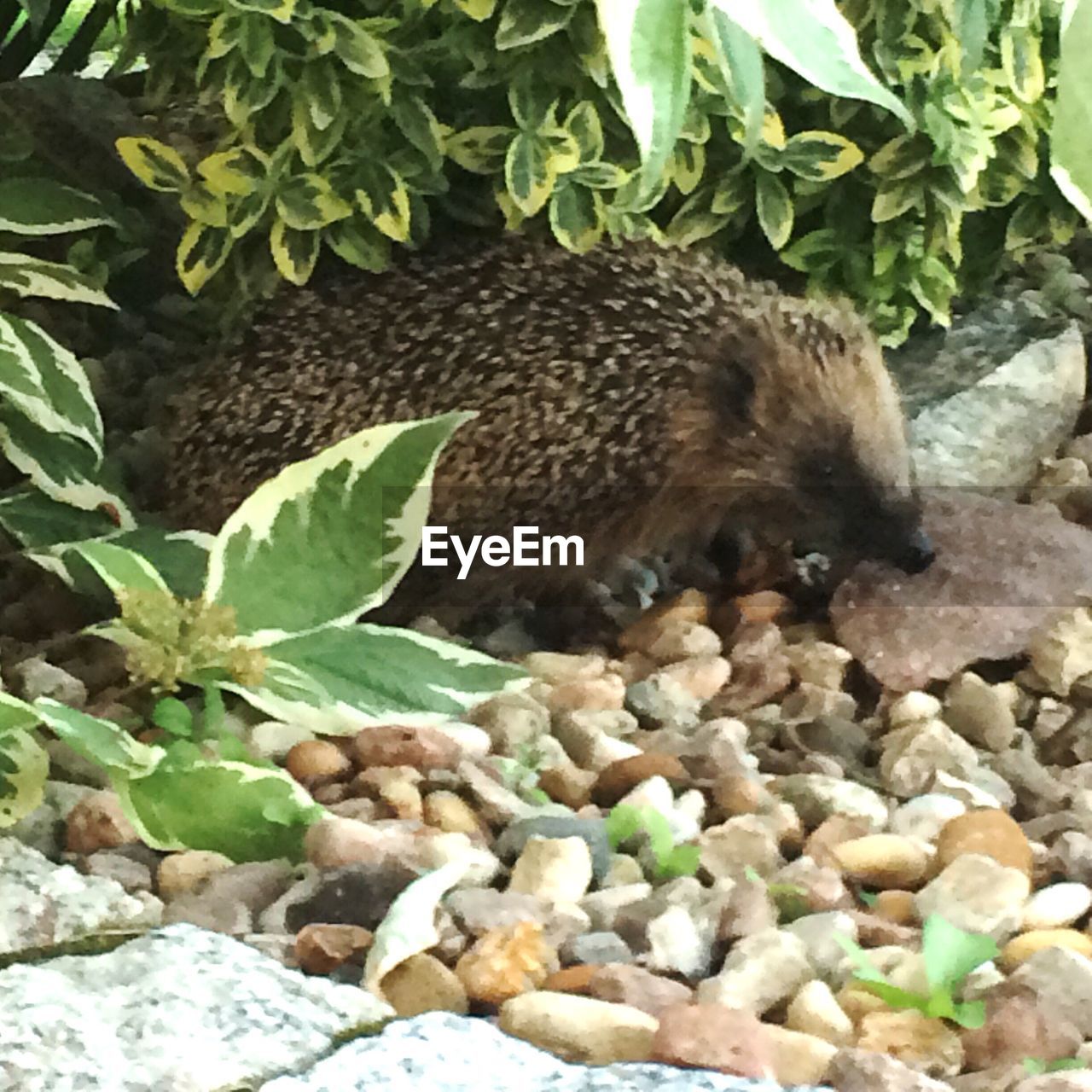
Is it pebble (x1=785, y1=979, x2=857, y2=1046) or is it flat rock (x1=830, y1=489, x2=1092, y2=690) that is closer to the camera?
pebble (x1=785, y1=979, x2=857, y2=1046)

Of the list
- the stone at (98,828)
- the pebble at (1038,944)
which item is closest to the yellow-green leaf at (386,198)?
the stone at (98,828)

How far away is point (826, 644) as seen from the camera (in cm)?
136

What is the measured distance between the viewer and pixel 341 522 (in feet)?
3.88

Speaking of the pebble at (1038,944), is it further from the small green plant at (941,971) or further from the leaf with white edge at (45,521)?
the leaf with white edge at (45,521)

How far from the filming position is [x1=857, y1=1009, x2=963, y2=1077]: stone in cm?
76

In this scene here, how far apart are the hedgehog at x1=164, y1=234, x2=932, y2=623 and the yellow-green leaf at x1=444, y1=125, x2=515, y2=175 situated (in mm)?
80

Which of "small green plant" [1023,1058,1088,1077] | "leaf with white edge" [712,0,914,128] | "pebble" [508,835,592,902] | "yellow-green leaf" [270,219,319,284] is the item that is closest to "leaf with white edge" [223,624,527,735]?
"pebble" [508,835,592,902]

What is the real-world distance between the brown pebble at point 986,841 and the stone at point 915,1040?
0.68 feet

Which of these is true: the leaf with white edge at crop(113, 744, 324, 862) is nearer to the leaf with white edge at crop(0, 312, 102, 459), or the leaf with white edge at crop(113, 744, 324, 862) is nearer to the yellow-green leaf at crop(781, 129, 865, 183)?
the leaf with white edge at crop(0, 312, 102, 459)

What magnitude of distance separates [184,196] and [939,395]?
0.91 m

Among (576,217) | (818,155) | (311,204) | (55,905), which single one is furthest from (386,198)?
(55,905)

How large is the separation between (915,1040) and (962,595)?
680 millimetres

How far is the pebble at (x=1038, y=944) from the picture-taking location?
2.82ft

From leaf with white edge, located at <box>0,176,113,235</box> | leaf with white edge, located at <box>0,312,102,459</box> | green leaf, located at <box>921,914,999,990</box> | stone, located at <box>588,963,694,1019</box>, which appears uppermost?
leaf with white edge, located at <box>0,176,113,235</box>
